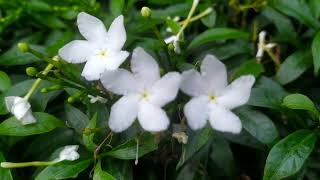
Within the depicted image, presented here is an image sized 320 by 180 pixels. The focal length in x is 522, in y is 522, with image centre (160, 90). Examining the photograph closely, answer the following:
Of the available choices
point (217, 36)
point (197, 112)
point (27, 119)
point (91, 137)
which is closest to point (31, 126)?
Result: point (27, 119)

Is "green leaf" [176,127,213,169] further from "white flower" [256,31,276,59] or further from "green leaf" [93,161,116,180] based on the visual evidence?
"white flower" [256,31,276,59]

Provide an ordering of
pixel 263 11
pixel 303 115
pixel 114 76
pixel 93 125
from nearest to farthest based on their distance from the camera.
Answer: pixel 114 76 → pixel 93 125 → pixel 303 115 → pixel 263 11

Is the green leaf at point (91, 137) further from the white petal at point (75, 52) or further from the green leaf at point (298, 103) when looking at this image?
the green leaf at point (298, 103)

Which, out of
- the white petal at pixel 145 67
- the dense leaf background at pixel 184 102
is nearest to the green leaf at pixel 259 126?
the dense leaf background at pixel 184 102

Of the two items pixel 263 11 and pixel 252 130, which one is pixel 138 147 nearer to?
pixel 252 130

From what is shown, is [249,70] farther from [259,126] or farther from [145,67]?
[145,67]

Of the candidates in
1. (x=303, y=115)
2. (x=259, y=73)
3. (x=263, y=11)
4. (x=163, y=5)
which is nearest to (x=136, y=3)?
(x=163, y=5)
